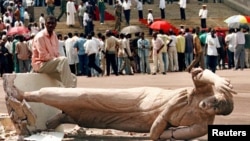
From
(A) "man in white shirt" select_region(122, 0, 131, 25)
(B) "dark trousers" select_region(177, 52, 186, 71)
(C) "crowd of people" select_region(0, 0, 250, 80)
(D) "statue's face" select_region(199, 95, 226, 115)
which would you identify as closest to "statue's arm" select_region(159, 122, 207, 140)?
(D) "statue's face" select_region(199, 95, 226, 115)

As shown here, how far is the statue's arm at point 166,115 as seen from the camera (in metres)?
10.6

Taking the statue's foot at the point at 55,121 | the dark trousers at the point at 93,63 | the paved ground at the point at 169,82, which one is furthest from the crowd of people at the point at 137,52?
the statue's foot at the point at 55,121

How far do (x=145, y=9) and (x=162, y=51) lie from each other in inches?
580

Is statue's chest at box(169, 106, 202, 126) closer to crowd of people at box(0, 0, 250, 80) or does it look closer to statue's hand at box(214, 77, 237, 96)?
statue's hand at box(214, 77, 237, 96)

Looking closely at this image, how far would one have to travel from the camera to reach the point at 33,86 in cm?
1193

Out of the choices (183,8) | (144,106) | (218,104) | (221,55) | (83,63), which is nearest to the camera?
(218,104)

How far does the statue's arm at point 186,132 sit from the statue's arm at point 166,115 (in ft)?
0.28

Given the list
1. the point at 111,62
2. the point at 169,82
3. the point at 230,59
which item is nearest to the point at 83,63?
the point at 111,62

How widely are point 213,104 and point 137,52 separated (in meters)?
Answer: 16.0

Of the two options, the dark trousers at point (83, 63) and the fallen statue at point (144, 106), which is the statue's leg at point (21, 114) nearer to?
the fallen statue at point (144, 106)

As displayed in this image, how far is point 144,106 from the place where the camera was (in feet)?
35.9

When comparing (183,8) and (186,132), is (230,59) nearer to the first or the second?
(183,8)

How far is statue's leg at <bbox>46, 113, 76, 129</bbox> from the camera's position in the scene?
38.0ft

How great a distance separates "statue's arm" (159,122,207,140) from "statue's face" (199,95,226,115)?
249mm
